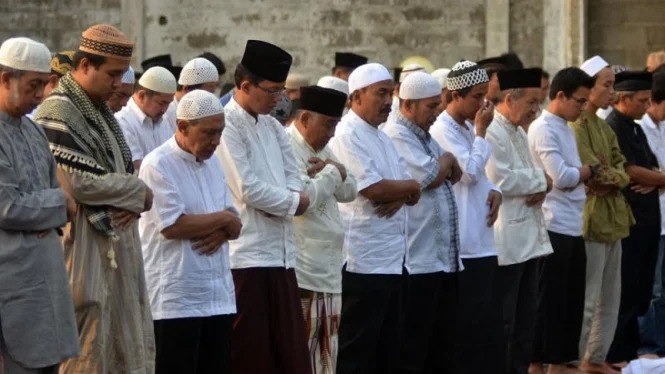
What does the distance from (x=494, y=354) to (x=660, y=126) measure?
3.28 meters

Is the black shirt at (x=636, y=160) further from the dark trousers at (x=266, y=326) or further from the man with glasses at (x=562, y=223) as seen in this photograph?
the dark trousers at (x=266, y=326)

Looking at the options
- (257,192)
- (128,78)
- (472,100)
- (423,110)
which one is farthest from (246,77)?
(128,78)

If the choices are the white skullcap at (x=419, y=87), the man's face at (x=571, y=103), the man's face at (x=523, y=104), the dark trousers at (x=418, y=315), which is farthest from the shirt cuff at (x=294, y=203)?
the man's face at (x=571, y=103)

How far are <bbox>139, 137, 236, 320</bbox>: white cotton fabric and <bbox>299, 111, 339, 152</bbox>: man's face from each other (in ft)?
3.84

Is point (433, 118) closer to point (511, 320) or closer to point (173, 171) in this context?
point (511, 320)

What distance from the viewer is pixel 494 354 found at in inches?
384

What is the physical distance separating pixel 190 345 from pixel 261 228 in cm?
81

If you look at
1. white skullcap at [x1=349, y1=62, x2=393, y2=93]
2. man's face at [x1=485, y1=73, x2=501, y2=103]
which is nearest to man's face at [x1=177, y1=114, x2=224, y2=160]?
white skullcap at [x1=349, y1=62, x2=393, y2=93]

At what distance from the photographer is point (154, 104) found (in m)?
→ 10.2

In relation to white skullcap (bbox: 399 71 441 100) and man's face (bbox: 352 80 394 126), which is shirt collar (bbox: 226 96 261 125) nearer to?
man's face (bbox: 352 80 394 126)

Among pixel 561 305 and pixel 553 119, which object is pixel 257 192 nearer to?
pixel 553 119

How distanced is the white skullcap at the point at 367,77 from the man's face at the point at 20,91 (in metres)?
2.90

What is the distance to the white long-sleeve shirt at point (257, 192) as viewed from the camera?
799 cm

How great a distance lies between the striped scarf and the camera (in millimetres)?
6965
